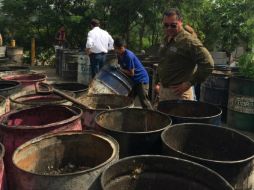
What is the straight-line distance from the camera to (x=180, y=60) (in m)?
4.18

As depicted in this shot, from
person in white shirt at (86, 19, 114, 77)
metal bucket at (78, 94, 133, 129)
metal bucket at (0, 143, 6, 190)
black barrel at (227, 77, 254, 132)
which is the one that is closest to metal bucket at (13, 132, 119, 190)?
metal bucket at (0, 143, 6, 190)

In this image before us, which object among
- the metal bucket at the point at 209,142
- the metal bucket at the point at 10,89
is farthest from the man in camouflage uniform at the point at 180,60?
the metal bucket at the point at 10,89

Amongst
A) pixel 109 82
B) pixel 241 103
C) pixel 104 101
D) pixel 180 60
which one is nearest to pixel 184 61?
pixel 180 60

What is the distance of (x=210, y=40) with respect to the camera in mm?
12875

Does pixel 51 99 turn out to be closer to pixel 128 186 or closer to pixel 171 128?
pixel 171 128

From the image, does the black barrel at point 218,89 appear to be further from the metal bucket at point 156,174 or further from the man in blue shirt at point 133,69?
the metal bucket at point 156,174

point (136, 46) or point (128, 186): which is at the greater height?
point (136, 46)

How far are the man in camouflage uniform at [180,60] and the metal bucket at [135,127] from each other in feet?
2.56

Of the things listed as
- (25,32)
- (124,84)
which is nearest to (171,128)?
(124,84)

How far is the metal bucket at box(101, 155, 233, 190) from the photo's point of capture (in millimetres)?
2297

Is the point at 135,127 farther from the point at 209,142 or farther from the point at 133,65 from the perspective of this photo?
the point at 133,65

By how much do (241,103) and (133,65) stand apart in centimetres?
230

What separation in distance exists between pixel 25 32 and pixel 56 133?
53.4 feet

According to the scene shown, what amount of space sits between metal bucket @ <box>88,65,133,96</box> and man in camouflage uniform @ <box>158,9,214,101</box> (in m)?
1.23
